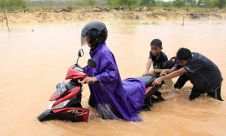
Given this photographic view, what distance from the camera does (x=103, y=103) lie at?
4.97 meters

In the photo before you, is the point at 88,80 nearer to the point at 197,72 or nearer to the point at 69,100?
the point at 69,100

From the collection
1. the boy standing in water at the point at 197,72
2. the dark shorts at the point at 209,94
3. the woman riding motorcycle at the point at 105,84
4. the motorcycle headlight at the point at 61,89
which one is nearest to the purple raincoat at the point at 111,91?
the woman riding motorcycle at the point at 105,84

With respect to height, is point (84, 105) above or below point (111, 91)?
below

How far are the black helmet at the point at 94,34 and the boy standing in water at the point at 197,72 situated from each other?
4.55 ft

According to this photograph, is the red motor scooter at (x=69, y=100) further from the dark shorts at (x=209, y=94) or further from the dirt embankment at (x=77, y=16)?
the dirt embankment at (x=77, y=16)

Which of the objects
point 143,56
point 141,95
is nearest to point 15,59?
point 143,56

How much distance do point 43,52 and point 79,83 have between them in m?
7.41

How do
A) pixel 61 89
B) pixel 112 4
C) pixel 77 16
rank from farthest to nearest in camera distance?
pixel 112 4 < pixel 77 16 < pixel 61 89

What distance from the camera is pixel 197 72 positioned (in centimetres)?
597

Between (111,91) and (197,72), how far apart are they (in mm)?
1830

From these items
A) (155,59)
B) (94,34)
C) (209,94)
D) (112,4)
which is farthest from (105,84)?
(112,4)

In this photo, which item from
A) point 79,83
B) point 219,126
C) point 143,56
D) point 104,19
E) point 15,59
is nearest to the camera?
point 79,83

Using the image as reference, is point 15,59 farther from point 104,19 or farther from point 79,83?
point 104,19

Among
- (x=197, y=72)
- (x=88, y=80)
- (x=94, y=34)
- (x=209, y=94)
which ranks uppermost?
(x=94, y=34)
